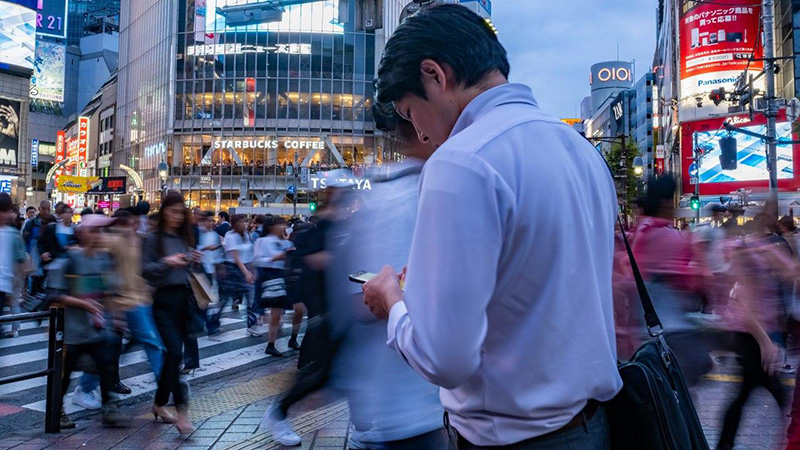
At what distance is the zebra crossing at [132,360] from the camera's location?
7.09m

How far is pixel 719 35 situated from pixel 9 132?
Result: 5736 centimetres

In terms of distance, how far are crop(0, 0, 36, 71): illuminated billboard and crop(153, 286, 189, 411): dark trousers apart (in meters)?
51.1

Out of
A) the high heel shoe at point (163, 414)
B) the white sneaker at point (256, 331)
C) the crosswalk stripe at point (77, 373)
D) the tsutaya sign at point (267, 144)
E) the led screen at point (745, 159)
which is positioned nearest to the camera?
the high heel shoe at point (163, 414)

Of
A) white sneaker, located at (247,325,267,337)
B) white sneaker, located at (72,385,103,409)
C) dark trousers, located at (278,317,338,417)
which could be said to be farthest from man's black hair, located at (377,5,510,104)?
white sneaker, located at (247,325,267,337)

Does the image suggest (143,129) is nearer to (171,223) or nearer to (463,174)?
(171,223)

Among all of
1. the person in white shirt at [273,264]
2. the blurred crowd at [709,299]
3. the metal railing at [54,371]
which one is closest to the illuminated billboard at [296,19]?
the person in white shirt at [273,264]

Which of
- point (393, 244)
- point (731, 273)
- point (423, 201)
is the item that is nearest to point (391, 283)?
point (423, 201)

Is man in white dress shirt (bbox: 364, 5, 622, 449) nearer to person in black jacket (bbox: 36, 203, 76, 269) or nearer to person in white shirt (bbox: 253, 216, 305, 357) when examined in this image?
person in white shirt (bbox: 253, 216, 305, 357)

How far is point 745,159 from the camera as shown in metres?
51.9

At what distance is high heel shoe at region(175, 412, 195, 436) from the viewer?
5566 mm

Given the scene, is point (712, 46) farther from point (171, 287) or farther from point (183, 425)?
point (183, 425)

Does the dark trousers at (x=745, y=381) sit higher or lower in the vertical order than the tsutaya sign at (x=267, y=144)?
lower

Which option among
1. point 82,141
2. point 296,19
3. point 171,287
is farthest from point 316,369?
point 82,141

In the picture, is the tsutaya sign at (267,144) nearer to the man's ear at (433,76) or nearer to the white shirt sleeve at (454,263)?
the man's ear at (433,76)
